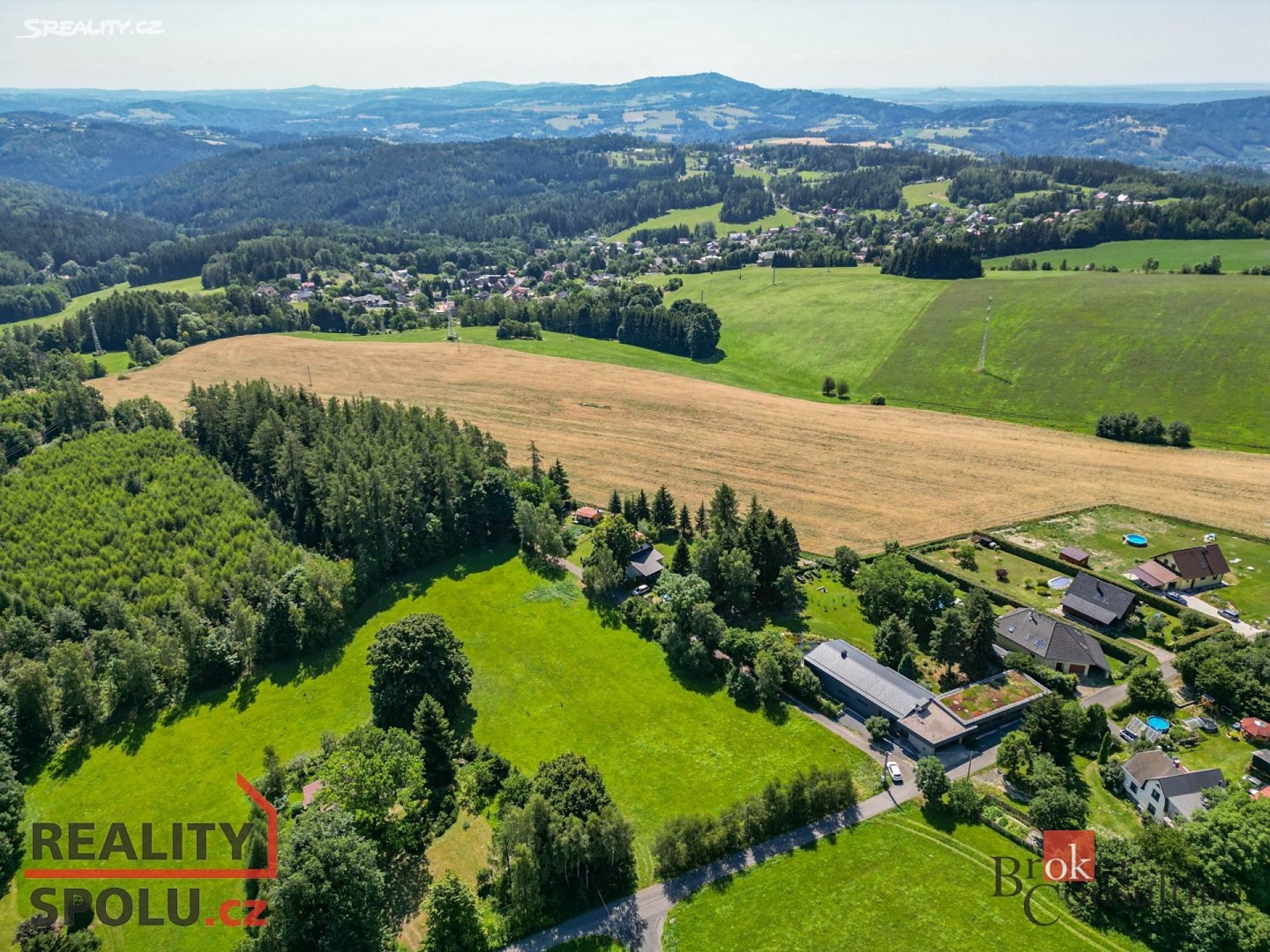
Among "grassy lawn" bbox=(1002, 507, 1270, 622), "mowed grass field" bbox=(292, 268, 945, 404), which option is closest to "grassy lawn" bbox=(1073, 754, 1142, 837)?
"grassy lawn" bbox=(1002, 507, 1270, 622)

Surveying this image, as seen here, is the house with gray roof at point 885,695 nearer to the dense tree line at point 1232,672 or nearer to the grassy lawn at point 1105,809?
the grassy lawn at point 1105,809

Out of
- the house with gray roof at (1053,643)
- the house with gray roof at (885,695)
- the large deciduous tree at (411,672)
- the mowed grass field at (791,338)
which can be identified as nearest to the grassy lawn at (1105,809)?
the house with gray roof at (885,695)

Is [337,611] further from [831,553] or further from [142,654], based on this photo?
[831,553]

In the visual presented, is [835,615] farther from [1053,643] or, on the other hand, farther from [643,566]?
[643,566]

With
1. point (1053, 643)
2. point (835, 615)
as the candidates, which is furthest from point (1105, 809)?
point (835, 615)

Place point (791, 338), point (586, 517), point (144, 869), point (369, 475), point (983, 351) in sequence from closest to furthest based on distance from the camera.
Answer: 1. point (144, 869)
2. point (369, 475)
3. point (586, 517)
4. point (983, 351)
5. point (791, 338)

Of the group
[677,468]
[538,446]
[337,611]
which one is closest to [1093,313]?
[677,468]

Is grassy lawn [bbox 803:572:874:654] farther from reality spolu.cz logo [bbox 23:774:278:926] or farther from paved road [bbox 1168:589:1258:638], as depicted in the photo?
reality spolu.cz logo [bbox 23:774:278:926]
